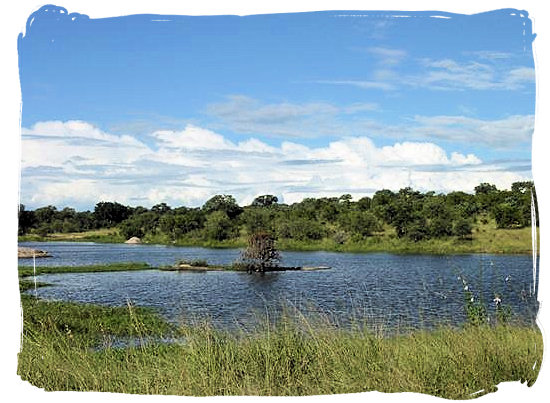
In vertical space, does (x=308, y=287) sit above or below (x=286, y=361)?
above

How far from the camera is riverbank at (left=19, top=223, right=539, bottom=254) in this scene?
555 centimetres

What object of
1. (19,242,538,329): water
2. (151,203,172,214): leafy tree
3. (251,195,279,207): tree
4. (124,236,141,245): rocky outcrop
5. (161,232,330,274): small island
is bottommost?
(19,242,538,329): water

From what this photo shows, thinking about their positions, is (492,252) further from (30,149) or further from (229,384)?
(30,149)

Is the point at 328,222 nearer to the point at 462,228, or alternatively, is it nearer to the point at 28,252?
the point at 462,228

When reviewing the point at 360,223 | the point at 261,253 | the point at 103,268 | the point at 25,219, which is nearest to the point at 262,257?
the point at 261,253

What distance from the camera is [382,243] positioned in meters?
6.04

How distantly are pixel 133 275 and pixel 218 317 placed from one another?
2.99ft

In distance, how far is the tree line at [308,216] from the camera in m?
5.45

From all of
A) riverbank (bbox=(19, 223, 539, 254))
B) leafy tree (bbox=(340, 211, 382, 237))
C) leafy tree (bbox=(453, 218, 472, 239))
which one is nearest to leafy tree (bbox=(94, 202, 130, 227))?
riverbank (bbox=(19, 223, 539, 254))


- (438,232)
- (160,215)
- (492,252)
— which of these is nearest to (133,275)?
(160,215)

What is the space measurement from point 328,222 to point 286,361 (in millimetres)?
1338

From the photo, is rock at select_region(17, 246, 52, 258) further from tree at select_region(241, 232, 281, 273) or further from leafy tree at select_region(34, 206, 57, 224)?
tree at select_region(241, 232, 281, 273)

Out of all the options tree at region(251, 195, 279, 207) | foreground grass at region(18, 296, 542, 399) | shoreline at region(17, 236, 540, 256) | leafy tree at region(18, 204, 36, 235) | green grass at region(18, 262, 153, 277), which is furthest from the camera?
green grass at region(18, 262, 153, 277)

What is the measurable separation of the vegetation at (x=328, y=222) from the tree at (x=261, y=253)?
5cm
